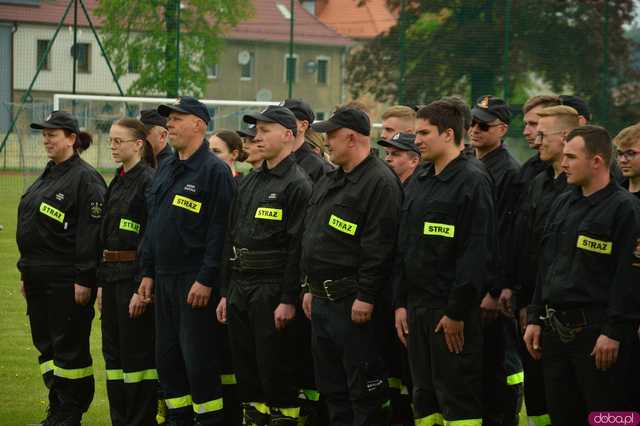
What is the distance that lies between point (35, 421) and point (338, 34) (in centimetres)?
1992

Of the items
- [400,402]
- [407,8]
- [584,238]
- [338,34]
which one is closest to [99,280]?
[400,402]

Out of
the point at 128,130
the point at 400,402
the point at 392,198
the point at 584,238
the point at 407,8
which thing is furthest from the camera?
the point at 407,8

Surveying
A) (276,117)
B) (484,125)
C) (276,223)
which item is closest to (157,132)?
(276,117)

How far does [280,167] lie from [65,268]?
84.6 inches

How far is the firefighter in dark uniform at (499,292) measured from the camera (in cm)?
681

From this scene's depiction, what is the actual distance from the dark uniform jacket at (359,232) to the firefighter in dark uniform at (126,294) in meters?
1.63

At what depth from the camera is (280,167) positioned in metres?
7.26

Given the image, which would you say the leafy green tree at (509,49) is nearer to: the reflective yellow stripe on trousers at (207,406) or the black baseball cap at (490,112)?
the black baseball cap at (490,112)

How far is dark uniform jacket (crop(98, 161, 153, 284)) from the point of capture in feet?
25.9

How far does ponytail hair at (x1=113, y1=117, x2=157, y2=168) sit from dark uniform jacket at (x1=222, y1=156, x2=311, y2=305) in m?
1.29

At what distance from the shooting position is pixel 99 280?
8.03 metres

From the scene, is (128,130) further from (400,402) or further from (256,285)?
(400,402)

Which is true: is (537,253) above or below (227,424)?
above

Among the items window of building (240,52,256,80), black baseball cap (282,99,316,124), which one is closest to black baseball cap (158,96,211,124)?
black baseball cap (282,99,316,124)
